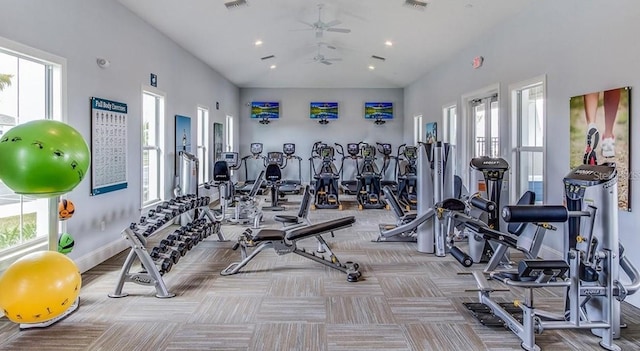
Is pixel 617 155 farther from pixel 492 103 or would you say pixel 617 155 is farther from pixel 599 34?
pixel 492 103

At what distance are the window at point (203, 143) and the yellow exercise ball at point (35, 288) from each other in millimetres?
6450

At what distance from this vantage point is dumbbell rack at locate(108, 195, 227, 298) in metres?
→ 3.46

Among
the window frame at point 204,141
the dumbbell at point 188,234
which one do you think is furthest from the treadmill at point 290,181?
the dumbbell at point 188,234

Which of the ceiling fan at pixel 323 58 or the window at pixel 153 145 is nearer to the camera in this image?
the window at pixel 153 145

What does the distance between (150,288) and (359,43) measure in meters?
6.35

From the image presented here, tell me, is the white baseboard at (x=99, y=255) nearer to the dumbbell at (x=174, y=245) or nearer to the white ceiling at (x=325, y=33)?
the dumbbell at (x=174, y=245)

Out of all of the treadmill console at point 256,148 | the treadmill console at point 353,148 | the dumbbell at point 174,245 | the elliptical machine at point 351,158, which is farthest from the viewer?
the treadmill console at point 256,148

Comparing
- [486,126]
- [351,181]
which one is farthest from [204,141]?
[486,126]

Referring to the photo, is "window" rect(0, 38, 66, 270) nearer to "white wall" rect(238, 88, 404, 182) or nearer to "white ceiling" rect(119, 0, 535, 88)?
"white ceiling" rect(119, 0, 535, 88)

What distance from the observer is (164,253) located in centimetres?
384

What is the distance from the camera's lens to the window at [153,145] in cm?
Answer: 600

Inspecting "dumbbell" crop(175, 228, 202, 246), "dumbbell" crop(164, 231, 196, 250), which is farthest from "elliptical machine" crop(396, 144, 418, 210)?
"dumbbell" crop(164, 231, 196, 250)

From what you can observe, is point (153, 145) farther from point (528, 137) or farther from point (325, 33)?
point (528, 137)

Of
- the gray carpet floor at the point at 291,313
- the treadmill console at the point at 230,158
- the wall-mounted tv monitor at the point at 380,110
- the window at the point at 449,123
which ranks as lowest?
the gray carpet floor at the point at 291,313
